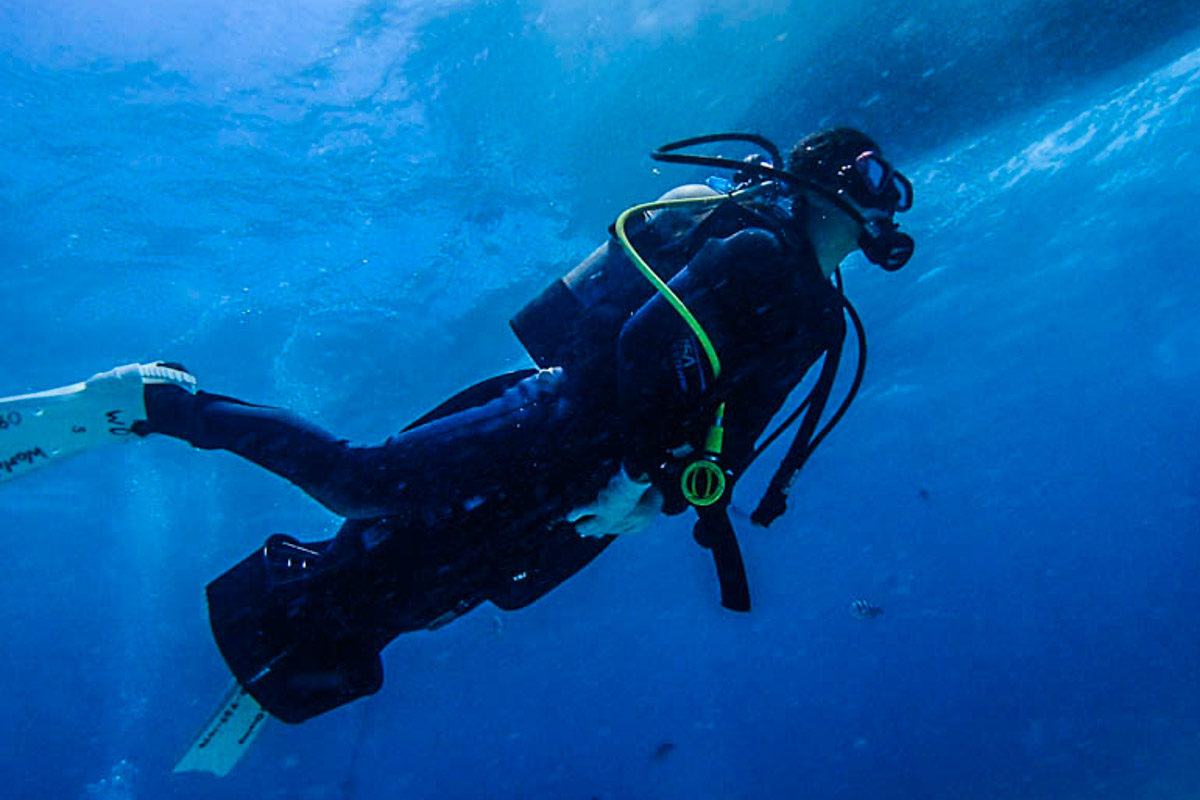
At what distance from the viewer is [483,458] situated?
333cm

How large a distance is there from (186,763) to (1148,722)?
45.0 m

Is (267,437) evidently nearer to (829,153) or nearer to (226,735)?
(226,735)

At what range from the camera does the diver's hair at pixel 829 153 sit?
3.66 metres

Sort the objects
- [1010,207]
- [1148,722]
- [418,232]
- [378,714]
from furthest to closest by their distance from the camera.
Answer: [378,714]
[1148,722]
[1010,207]
[418,232]

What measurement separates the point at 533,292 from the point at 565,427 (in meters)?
14.5

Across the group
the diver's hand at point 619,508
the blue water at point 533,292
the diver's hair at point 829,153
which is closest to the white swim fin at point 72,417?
the diver's hand at point 619,508

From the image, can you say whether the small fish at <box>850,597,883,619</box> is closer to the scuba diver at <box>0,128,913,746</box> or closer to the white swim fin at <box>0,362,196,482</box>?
the scuba diver at <box>0,128,913,746</box>

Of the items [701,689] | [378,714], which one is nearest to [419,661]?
[378,714]

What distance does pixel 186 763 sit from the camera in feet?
12.9

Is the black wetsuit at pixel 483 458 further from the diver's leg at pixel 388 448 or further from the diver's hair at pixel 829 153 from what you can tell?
the diver's hair at pixel 829 153

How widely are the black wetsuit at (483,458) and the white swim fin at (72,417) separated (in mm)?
119

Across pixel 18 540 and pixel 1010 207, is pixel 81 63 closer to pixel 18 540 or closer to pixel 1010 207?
pixel 1010 207

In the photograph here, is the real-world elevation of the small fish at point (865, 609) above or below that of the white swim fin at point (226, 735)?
below

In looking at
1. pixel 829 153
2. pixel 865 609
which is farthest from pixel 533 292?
pixel 829 153
